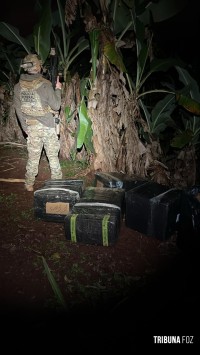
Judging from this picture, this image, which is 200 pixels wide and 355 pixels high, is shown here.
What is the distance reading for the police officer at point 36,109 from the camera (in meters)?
4.18

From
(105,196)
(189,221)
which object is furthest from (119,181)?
(189,221)

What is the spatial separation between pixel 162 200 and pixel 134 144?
2.04 m

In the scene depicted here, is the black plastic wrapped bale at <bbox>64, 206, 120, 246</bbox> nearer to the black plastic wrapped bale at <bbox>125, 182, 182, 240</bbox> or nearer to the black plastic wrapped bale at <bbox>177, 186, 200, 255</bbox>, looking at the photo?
the black plastic wrapped bale at <bbox>125, 182, 182, 240</bbox>

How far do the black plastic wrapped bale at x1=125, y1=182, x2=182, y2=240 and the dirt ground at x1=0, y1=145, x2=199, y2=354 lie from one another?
0.48 ft

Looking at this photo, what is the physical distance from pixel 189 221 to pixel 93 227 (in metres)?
1.08

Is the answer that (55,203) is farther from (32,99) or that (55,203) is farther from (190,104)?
(190,104)

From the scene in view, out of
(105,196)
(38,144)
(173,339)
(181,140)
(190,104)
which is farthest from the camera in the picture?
(181,140)

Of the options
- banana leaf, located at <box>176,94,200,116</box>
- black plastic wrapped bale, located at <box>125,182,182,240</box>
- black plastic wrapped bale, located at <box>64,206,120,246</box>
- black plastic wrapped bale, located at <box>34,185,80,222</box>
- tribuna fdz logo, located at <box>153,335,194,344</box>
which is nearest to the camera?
tribuna fdz logo, located at <box>153,335,194,344</box>

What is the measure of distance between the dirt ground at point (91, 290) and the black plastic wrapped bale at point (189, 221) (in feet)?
0.48

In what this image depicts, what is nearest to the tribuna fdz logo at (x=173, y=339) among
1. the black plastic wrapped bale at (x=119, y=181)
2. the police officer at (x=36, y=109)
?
the black plastic wrapped bale at (x=119, y=181)

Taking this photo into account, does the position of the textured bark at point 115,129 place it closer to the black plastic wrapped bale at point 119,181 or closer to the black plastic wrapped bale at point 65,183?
the black plastic wrapped bale at point 119,181

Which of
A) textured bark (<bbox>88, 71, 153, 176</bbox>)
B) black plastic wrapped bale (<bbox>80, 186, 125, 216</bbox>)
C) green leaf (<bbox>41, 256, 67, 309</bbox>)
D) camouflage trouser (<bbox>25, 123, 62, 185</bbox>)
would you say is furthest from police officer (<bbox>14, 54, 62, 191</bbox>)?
green leaf (<bbox>41, 256, 67, 309</bbox>)

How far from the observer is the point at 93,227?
319cm

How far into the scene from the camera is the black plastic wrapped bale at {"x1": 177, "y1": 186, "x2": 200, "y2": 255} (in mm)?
3045
